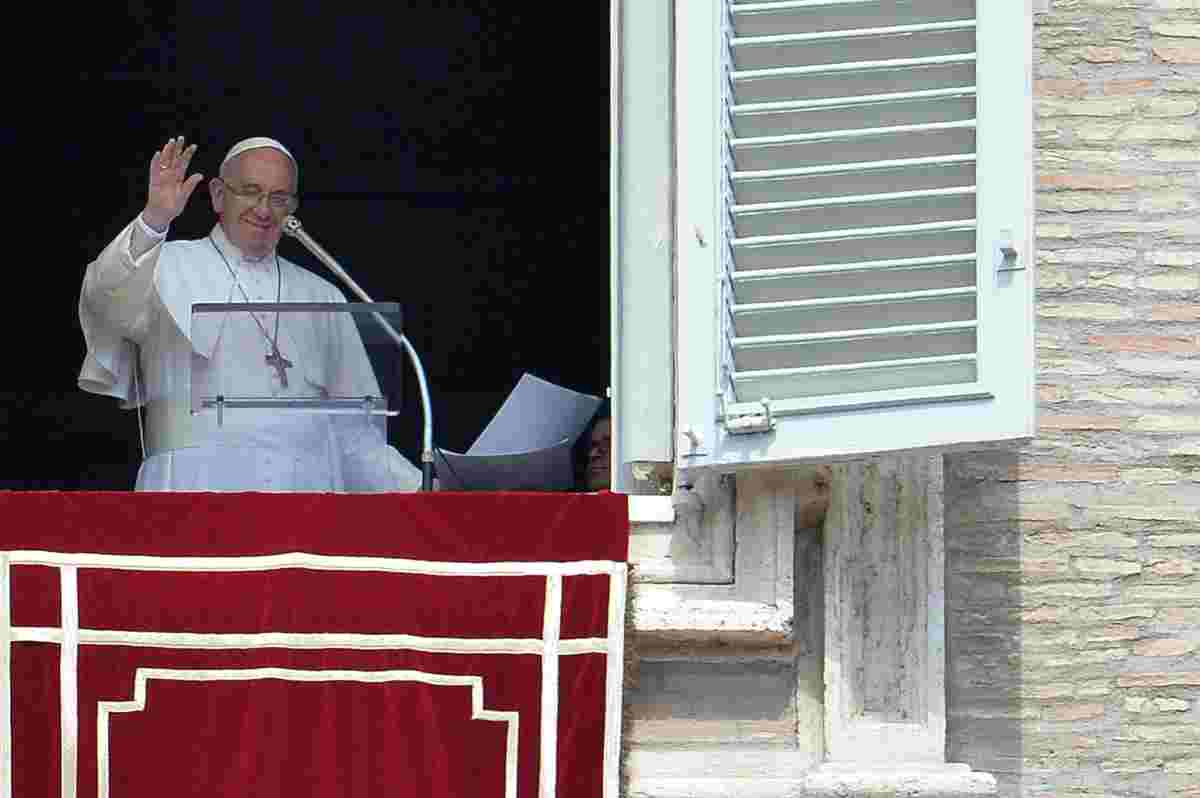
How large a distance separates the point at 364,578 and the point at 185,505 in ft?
1.21

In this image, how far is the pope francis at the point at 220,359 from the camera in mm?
7031

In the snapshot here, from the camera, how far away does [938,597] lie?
646cm

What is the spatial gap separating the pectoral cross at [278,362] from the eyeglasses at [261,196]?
2.40 ft

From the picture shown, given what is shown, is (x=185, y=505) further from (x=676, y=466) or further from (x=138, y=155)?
(x=138, y=155)

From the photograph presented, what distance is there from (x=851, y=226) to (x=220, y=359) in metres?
1.51

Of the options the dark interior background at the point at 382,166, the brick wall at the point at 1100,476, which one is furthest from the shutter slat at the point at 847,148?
the dark interior background at the point at 382,166

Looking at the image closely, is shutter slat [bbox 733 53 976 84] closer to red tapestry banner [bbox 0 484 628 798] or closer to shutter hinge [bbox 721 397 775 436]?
shutter hinge [bbox 721 397 775 436]

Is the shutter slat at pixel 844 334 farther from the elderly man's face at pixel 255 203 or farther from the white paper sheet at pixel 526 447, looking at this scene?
the elderly man's face at pixel 255 203

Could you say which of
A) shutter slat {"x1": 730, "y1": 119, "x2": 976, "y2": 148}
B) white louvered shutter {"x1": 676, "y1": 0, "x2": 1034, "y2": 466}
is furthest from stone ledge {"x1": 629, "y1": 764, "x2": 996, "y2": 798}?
shutter slat {"x1": 730, "y1": 119, "x2": 976, "y2": 148}

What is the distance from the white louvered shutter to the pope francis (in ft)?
3.37

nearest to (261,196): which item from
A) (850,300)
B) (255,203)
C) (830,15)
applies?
(255,203)

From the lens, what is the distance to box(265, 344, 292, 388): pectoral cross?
23.7 ft

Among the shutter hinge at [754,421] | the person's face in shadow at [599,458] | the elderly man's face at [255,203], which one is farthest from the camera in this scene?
the elderly man's face at [255,203]

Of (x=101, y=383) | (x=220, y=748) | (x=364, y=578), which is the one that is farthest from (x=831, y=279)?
(x=101, y=383)
